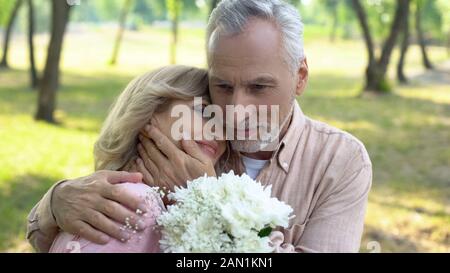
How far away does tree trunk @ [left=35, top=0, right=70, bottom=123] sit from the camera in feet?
46.1

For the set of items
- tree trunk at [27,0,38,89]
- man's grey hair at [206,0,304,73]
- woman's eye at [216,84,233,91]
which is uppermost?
man's grey hair at [206,0,304,73]

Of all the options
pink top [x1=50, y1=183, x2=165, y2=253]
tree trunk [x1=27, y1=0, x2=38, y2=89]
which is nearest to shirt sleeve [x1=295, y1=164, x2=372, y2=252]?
pink top [x1=50, y1=183, x2=165, y2=253]

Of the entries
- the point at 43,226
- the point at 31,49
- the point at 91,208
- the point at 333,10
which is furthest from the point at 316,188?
the point at 333,10

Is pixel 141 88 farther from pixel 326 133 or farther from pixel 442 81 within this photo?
pixel 442 81

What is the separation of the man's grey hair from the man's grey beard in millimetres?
323

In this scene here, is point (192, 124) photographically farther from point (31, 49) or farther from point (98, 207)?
point (31, 49)

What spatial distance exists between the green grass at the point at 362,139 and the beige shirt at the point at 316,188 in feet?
14.8

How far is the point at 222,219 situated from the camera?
217cm

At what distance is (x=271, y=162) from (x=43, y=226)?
114 cm

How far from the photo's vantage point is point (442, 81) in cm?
2945

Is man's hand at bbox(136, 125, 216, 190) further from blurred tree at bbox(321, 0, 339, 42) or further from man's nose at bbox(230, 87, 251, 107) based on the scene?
blurred tree at bbox(321, 0, 339, 42)

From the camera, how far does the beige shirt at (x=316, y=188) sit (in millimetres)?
2609
